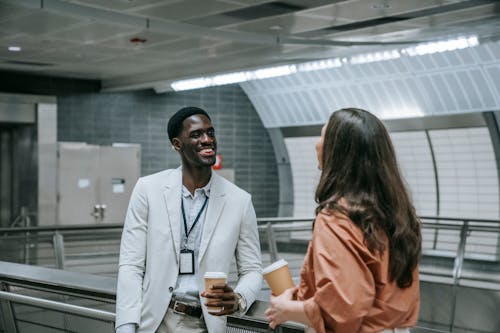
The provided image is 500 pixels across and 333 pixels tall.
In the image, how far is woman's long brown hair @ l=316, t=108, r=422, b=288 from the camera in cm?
234

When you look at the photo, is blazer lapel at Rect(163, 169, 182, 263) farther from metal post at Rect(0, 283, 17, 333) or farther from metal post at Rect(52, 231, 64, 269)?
metal post at Rect(52, 231, 64, 269)

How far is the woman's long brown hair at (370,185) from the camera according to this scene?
234cm

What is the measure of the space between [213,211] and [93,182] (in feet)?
52.8

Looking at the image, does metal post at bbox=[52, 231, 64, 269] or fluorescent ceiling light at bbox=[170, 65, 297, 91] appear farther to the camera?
fluorescent ceiling light at bbox=[170, 65, 297, 91]

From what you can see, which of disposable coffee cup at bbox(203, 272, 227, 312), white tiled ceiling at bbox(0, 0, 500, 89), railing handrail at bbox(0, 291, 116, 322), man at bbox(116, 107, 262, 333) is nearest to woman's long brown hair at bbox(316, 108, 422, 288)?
disposable coffee cup at bbox(203, 272, 227, 312)

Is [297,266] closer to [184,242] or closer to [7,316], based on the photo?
[7,316]

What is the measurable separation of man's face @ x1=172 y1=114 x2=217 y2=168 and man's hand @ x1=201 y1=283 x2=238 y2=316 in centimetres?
65

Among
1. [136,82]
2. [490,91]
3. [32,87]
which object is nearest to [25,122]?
[32,87]

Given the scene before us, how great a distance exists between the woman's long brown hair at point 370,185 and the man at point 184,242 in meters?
0.91

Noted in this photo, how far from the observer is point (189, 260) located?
324 centimetres

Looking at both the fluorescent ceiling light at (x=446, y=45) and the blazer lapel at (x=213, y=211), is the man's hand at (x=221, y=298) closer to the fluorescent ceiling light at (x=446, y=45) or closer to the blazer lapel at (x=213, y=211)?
the blazer lapel at (x=213, y=211)

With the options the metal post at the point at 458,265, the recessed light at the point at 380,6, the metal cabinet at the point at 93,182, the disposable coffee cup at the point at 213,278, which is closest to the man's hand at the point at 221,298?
the disposable coffee cup at the point at 213,278

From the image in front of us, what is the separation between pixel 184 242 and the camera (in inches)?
130

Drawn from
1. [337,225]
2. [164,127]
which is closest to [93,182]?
[164,127]
